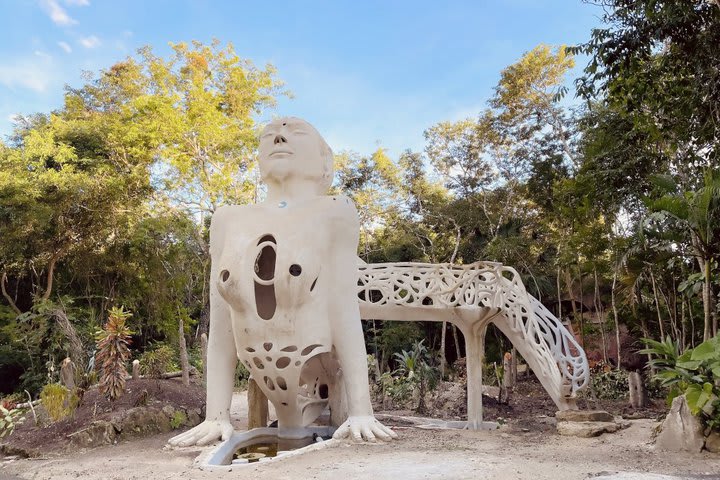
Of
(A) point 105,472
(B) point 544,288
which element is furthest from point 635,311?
(A) point 105,472

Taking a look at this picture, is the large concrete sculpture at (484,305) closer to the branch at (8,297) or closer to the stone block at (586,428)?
the stone block at (586,428)

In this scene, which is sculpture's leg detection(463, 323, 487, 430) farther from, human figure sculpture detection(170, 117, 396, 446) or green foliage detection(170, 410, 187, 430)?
green foliage detection(170, 410, 187, 430)

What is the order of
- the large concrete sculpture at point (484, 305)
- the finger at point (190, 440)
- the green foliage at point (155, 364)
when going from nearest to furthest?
1. the finger at point (190, 440)
2. the large concrete sculpture at point (484, 305)
3. the green foliage at point (155, 364)

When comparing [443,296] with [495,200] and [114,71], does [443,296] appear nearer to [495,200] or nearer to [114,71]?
[495,200]

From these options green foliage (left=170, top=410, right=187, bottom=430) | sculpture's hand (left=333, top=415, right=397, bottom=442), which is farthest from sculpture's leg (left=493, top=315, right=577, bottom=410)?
green foliage (left=170, top=410, right=187, bottom=430)

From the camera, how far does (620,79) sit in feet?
24.6

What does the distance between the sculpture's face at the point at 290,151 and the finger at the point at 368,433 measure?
2.46 m

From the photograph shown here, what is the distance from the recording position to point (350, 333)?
5238 millimetres

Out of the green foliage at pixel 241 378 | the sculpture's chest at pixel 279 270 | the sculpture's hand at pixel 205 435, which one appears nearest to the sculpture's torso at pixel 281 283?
the sculpture's chest at pixel 279 270

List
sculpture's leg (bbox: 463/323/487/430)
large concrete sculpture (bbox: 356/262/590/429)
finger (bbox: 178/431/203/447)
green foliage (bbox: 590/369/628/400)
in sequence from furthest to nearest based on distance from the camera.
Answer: green foliage (bbox: 590/369/628/400), sculpture's leg (bbox: 463/323/487/430), large concrete sculpture (bbox: 356/262/590/429), finger (bbox: 178/431/203/447)

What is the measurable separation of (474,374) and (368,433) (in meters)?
4.31

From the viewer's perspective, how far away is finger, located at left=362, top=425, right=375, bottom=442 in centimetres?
463

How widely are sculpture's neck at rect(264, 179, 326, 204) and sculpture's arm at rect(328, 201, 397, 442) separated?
1.43 ft

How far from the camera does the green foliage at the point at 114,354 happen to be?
313 inches
